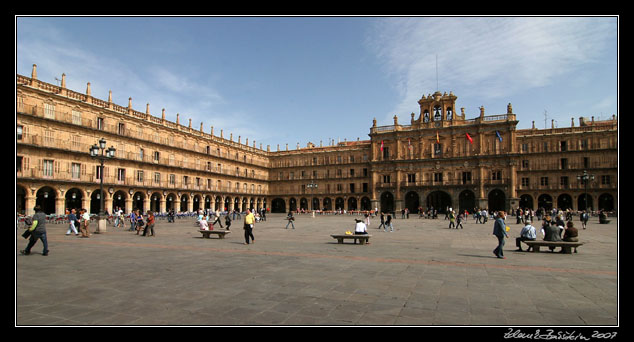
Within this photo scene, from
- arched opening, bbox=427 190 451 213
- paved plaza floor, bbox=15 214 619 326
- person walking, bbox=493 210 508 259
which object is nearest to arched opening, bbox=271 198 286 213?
arched opening, bbox=427 190 451 213

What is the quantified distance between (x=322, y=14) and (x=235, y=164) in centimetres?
5609

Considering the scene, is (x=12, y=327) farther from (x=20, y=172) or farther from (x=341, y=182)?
(x=341, y=182)

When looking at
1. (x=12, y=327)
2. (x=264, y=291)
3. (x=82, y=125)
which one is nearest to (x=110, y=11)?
(x=12, y=327)

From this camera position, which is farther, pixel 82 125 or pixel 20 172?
pixel 82 125

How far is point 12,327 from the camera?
4.22 meters

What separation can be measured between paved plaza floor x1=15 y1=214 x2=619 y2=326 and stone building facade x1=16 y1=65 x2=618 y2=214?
28740mm

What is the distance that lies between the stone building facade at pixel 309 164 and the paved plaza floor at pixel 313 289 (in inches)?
1131

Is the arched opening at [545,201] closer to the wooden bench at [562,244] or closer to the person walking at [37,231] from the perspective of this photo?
the wooden bench at [562,244]

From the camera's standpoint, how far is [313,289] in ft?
20.7

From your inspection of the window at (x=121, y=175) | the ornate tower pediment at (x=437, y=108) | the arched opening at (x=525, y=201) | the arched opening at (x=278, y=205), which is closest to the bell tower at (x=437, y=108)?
the ornate tower pediment at (x=437, y=108)

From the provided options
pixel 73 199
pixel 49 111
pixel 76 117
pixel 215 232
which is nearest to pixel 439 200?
pixel 215 232

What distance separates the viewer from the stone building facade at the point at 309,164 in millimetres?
33469

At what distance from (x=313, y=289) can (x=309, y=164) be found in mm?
59671

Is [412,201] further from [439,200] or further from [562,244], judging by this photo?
[562,244]
